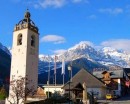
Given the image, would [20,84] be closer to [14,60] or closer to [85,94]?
[14,60]

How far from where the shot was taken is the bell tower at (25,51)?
232 ft

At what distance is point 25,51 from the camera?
71.4 metres

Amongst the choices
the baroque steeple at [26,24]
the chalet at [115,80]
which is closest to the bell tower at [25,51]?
the baroque steeple at [26,24]

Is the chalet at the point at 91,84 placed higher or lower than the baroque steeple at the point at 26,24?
lower

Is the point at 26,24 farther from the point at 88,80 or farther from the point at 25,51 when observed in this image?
the point at 88,80

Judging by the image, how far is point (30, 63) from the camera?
71.8 meters

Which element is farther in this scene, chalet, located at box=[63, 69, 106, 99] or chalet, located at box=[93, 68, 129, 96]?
chalet, located at box=[93, 68, 129, 96]

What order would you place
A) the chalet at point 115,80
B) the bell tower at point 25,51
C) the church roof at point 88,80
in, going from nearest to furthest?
the bell tower at point 25,51, the church roof at point 88,80, the chalet at point 115,80

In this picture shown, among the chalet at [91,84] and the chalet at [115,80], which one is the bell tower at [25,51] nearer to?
the chalet at [91,84]

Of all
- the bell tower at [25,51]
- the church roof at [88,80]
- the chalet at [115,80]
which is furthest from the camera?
the chalet at [115,80]

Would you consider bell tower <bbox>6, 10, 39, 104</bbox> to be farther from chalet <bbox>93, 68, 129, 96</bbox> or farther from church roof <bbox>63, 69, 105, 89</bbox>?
chalet <bbox>93, 68, 129, 96</bbox>

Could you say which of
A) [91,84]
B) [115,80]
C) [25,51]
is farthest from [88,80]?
[25,51]

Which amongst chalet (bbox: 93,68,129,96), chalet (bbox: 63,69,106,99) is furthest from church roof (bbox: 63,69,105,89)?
chalet (bbox: 93,68,129,96)

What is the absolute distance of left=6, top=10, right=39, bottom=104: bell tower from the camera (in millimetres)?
70750
